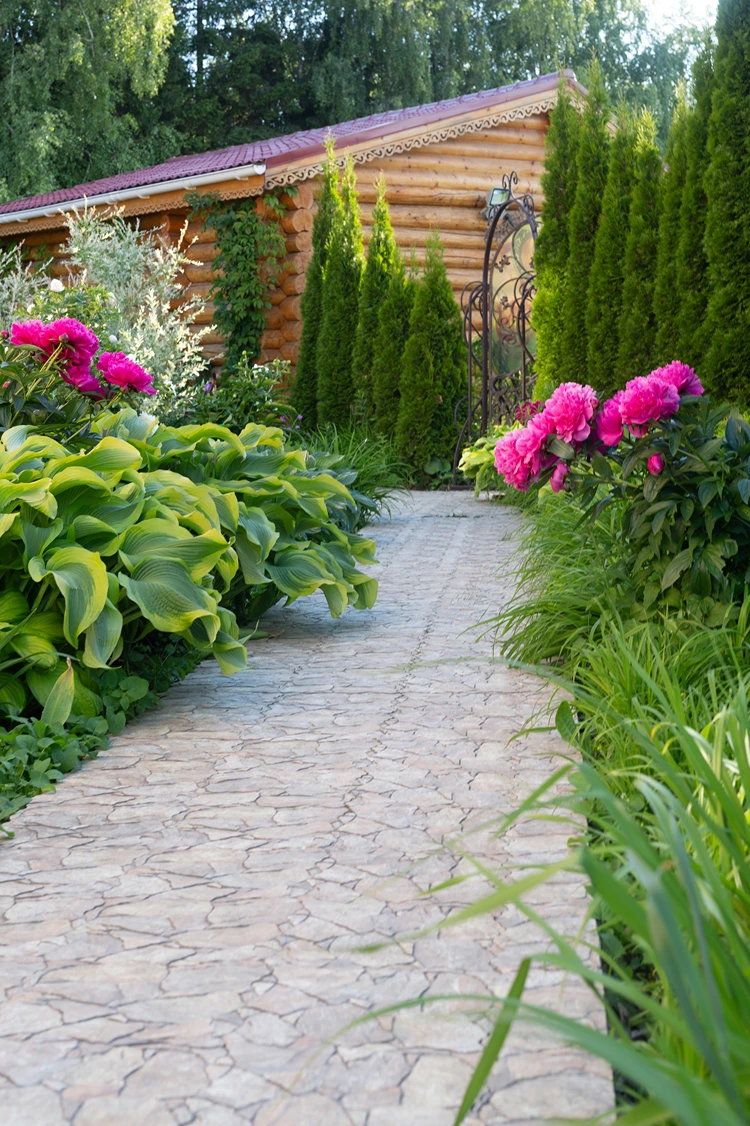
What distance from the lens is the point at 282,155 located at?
10922mm

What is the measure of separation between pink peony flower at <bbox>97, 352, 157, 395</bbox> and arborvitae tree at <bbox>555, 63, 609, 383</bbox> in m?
3.32

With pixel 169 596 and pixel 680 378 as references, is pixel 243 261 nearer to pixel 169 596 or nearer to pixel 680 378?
pixel 680 378

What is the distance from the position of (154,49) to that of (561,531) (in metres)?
17.0

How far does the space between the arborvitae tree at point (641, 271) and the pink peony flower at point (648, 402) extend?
306cm

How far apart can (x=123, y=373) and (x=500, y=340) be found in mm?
6116

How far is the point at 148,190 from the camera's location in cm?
1144

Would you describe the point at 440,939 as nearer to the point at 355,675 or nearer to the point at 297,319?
the point at 355,675

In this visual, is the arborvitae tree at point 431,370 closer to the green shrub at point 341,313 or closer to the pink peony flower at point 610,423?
the green shrub at point 341,313

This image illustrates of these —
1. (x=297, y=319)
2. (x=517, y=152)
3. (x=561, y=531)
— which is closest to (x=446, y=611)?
(x=561, y=531)

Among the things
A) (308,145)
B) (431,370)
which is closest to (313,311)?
(431,370)

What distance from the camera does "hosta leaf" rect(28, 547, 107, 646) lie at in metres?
2.79

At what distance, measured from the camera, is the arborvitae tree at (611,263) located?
6418mm

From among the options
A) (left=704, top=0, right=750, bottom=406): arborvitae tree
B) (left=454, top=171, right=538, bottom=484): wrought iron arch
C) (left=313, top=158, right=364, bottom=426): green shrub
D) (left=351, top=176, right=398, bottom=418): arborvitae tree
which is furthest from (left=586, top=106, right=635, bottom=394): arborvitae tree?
(left=313, top=158, right=364, bottom=426): green shrub

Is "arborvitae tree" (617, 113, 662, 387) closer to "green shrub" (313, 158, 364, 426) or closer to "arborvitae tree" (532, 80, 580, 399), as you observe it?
"arborvitae tree" (532, 80, 580, 399)
